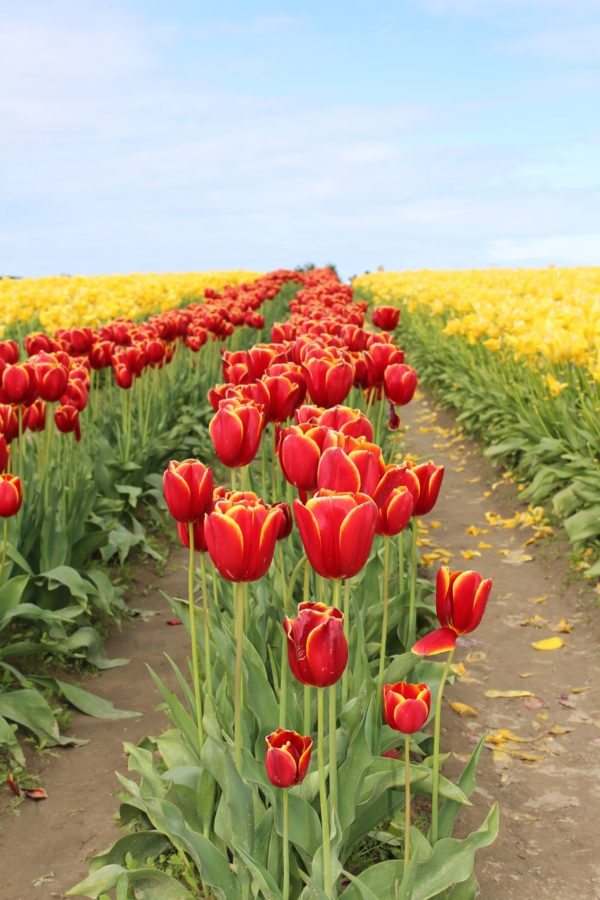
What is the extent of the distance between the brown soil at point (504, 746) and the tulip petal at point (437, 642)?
141 centimetres

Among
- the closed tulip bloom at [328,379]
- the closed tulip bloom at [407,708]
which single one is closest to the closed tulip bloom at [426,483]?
the closed tulip bloom at [407,708]

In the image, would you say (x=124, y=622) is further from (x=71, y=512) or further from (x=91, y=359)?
(x=91, y=359)

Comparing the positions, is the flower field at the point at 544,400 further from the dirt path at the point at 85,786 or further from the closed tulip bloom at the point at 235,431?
the closed tulip bloom at the point at 235,431

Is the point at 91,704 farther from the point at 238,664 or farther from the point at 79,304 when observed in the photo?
the point at 79,304

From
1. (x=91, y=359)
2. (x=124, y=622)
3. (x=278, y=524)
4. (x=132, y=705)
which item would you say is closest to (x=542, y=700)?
(x=132, y=705)

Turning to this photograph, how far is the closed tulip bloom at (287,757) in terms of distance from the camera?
6.41 feet

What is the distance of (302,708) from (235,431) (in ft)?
3.16

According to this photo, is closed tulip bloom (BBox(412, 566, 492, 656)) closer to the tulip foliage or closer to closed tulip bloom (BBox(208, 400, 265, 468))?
the tulip foliage

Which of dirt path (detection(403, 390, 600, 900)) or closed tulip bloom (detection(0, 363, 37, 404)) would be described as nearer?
dirt path (detection(403, 390, 600, 900))

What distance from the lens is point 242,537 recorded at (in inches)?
81.3

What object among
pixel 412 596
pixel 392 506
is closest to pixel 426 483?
pixel 392 506

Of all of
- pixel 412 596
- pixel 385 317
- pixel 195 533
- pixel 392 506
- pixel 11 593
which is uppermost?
pixel 385 317

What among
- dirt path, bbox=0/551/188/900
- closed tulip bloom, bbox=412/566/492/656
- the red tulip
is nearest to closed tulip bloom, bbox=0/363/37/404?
dirt path, bbox=0/551/188/900

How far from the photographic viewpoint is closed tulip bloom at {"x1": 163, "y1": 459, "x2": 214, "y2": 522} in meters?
2.42
